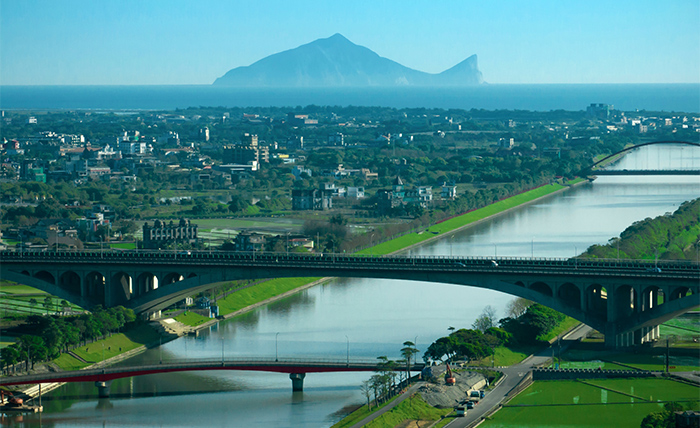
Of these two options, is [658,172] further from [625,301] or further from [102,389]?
[102,389]

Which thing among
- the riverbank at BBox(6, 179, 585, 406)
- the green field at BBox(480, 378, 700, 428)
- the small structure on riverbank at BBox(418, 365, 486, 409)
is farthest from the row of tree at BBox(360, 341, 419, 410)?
A: the riverbank at BBox(6, 179, 585, 406)

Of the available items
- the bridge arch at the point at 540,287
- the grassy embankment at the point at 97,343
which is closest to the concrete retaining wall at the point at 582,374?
the bridge arch at the point at 540,287

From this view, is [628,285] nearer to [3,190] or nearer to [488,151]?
[3,190]

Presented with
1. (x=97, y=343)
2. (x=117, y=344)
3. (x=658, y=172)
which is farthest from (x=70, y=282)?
(x=658, y=172)

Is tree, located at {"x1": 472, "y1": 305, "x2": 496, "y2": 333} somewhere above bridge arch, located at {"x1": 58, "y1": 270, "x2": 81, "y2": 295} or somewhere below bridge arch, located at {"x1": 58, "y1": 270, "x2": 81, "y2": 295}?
below

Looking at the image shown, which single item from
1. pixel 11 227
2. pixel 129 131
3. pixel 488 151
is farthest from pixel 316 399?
pixel 129 131

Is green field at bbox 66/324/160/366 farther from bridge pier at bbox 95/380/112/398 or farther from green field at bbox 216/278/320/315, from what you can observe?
green field at bbox 216/278/320/315

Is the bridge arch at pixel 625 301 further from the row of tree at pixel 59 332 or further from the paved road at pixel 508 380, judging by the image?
the row of tree at pixel 59 332
